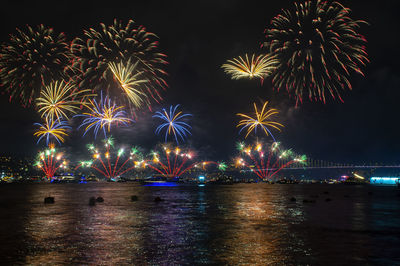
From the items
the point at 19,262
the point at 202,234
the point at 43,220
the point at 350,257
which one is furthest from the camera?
the point at 43,220

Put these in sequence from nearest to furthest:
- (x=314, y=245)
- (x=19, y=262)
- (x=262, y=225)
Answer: (x=19, y=262) → (x=314, y=245) → (x=262, y=225)

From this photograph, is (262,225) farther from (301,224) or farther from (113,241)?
(113,241)

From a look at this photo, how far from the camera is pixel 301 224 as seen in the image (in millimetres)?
25047

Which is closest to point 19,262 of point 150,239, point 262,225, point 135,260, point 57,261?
point 57,261

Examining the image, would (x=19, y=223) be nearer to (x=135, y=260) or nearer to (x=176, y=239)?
(x=176, y=239)

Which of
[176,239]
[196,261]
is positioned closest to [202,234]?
[176,239]

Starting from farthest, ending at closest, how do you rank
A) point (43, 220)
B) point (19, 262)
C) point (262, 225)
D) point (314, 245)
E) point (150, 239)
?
point (43, 220) → point (262, 225) → point (150, 239) → point (314, 245) → point (19, 262)

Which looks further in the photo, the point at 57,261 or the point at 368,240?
the point at 368,240

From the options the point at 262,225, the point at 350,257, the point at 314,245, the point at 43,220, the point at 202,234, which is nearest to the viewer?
the point at 350,257

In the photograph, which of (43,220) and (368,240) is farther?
(43,220)

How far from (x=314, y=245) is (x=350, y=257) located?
2.56 m

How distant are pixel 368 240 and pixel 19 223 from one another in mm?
23609

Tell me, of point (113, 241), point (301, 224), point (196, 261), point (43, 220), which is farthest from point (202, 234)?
point (43, 220)

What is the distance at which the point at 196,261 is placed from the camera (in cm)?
1381
